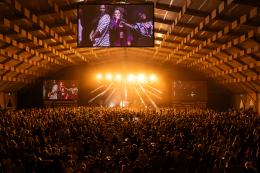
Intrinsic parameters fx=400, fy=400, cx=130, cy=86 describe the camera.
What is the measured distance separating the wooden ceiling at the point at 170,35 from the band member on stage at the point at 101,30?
2631mm

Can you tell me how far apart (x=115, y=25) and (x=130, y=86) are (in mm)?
27894

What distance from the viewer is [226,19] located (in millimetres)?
19391

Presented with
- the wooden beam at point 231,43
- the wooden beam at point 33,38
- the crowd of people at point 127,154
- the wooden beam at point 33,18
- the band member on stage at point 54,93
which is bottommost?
the crowd of people at point 127,154

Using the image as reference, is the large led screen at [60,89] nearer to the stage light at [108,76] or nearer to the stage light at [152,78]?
the stage light at [108,76]

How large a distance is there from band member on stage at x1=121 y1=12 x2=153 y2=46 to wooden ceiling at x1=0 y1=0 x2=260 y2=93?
2.00 m

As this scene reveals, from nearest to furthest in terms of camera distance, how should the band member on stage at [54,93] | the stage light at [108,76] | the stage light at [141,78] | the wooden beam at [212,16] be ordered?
the wooden beam at [212,16] < the band member on stage at [54,93] < the stage light at [108,76] < the stage light at [141,78]

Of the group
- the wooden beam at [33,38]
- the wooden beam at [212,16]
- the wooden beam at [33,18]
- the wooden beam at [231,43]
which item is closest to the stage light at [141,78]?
the wooden beam at [33,38]

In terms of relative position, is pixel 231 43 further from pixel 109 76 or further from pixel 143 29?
pixel 109 76

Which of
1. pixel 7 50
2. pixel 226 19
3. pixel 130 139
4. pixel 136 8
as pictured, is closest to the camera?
pixel 130 139

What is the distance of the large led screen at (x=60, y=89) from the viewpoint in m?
43.8

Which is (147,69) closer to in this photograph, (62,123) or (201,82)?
(201,82)

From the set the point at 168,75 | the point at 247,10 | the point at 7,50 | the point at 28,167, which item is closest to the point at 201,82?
the point at 168,75

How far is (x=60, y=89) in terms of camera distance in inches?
1730

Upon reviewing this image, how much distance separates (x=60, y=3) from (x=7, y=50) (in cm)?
830
